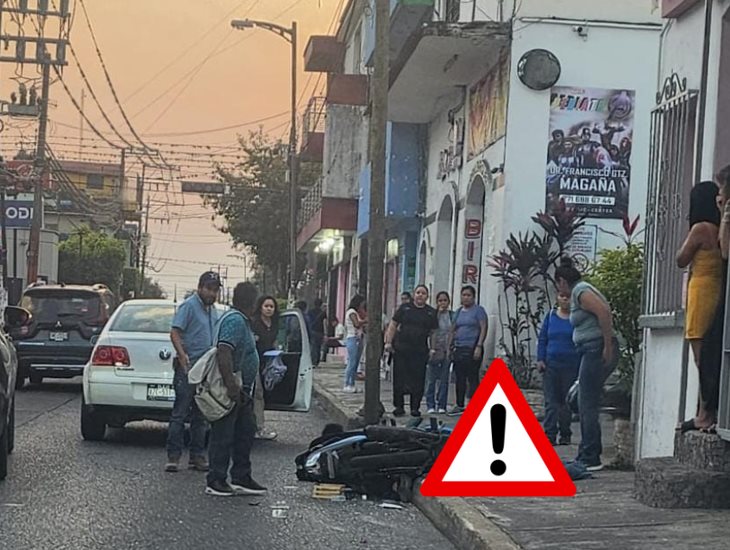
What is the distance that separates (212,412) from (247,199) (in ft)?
137

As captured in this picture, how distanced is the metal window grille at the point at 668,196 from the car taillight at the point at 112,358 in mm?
5058

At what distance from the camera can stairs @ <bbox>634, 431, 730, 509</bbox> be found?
25.2ft

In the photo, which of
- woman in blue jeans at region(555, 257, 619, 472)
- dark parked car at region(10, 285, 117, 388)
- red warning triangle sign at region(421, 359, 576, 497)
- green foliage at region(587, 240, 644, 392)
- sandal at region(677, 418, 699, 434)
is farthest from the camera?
dark parked car at region(10, 285, 117, 388)

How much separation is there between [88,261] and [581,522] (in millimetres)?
64649

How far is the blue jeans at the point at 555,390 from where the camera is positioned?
11.0 meters

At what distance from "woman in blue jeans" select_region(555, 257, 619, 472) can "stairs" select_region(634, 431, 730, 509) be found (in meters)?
1.49

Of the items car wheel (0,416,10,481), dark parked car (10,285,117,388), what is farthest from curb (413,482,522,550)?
dark parked car (10,285,117,388)

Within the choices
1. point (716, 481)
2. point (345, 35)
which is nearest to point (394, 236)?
point (345, 35)

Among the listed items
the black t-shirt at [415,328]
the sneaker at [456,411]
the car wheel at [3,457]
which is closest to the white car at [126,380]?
the car wheel at [3,457]

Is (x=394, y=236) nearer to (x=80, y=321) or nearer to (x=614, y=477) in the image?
(x=80, y=321)

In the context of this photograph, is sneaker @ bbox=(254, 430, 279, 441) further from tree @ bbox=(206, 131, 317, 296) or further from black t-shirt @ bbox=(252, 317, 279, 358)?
tree @ bbox=(206, 131, 317, 296)

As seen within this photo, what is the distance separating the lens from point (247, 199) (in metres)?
50.2

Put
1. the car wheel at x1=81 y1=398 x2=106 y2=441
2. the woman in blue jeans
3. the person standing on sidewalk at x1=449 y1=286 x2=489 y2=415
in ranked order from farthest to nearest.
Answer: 1. the person standing on sidewalk at x1=449 y1=286 x2=489 y2=415
2. the car wheel at x1=81 y1=398 x2=106 y2=441
3. the woman in blue jeans

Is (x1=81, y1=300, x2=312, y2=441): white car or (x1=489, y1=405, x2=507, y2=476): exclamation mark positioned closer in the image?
(x1=489, y1=405, x2=507, y2=476): exclamation mark
